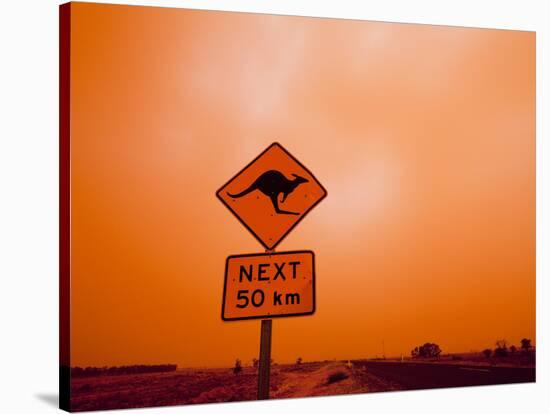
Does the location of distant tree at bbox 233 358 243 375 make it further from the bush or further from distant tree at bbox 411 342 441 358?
distant tree at bbox 411 342 441 358

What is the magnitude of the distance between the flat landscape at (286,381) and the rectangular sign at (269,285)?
1.07 feet

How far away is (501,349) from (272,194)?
6.01ft

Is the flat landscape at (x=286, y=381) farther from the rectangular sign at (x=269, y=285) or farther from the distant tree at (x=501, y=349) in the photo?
the rectangular sign at (x=269, y=285)

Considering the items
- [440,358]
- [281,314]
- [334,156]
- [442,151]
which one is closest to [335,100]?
[334,156]

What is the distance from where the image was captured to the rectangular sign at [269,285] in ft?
21.4

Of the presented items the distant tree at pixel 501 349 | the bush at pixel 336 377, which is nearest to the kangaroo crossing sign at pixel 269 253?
the bush at pixel 336 377

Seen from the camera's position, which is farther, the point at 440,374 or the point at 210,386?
the point at 440,374

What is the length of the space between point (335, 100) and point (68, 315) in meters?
1.97

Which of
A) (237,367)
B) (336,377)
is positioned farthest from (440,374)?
(237,367)

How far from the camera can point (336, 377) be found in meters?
6.79

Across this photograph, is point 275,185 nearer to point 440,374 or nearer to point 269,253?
point 269,253

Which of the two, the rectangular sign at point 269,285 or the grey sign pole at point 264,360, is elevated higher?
the rectangular sign at point 269,285

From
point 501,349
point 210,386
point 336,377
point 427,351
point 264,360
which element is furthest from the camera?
point 501,349

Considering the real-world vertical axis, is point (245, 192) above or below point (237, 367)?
above
